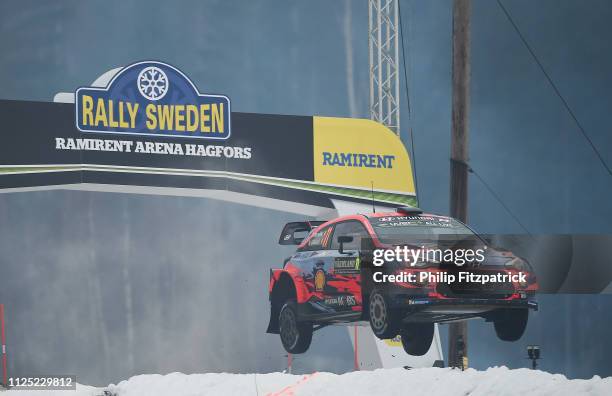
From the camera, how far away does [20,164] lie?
20047 mm

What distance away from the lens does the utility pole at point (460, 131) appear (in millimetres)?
18219

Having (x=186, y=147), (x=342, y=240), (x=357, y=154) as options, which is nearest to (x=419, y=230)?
(x=342, y=240)

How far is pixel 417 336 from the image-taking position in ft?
51.8

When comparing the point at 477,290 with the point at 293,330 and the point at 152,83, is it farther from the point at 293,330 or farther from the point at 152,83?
the point at 152,83

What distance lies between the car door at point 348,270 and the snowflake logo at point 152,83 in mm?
7311

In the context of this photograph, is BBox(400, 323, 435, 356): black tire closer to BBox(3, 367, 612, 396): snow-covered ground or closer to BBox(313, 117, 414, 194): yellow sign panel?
BBox(3, 367, 612, 396): snow-covered ground

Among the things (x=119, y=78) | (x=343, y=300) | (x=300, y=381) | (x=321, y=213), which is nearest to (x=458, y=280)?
(x=343, y=300)

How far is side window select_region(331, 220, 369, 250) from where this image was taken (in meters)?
14.7

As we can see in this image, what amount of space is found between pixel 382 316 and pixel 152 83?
9.21 m

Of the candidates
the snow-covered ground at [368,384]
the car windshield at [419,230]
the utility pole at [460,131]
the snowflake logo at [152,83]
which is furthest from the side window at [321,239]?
the snowflake logo at [152,83]

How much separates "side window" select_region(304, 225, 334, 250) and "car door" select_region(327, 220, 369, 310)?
335 mm

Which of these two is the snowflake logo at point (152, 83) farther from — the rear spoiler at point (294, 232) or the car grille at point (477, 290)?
the car grille at point (477, 290)

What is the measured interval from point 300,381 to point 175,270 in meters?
3.94

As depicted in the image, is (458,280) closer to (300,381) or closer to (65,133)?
(300,381)
